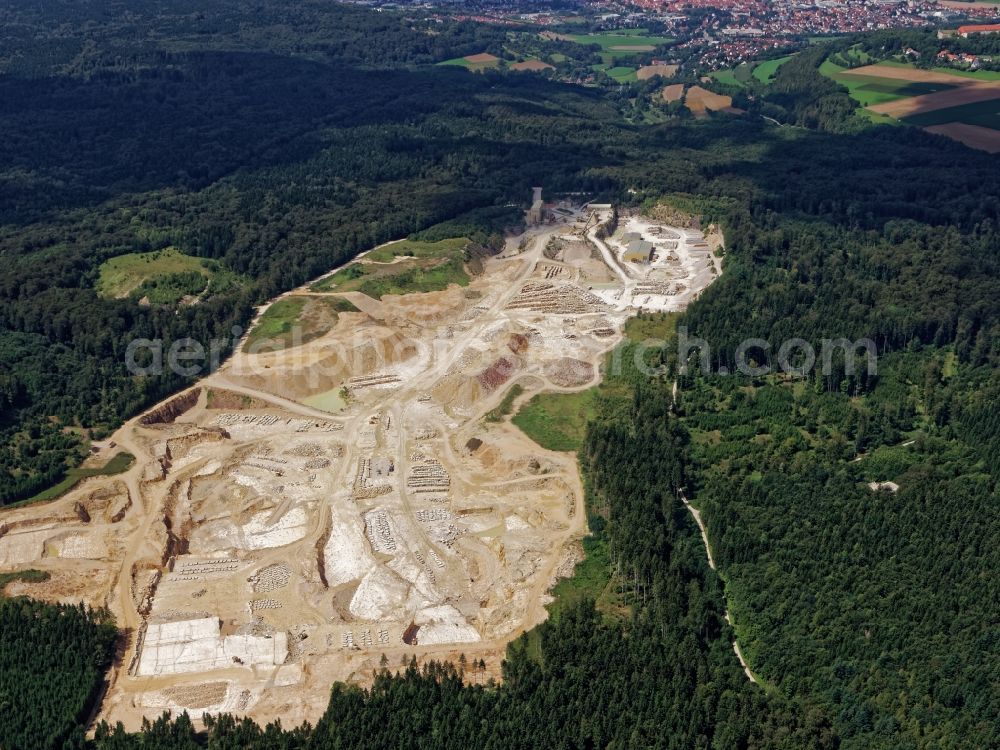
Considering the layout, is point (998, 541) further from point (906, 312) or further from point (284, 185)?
point (284, 185)

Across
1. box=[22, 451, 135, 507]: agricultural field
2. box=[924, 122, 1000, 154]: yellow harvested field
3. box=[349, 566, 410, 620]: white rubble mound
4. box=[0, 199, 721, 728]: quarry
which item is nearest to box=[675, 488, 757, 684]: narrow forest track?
box=[0, 199, 721, 728]: quarry

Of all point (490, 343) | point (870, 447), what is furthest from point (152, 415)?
point (870, 447)

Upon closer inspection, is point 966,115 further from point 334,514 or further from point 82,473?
point 82,473

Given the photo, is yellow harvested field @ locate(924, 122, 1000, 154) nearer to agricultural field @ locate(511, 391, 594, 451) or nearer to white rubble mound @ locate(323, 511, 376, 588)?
agricultural field @ locate(511, 391, 594, 451)

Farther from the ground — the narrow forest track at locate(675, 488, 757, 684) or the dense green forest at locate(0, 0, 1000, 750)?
the dense green forest at locate(0, 0, 1000, 750)

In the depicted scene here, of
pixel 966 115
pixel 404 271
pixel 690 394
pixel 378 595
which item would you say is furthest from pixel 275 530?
pixel 966 115

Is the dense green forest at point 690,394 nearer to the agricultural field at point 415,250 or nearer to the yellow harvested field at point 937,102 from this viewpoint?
the agricultural field at point 415,250

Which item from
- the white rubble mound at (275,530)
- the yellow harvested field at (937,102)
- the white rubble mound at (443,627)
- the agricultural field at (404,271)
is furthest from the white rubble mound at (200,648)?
the yellow harvested field at (937,102)
